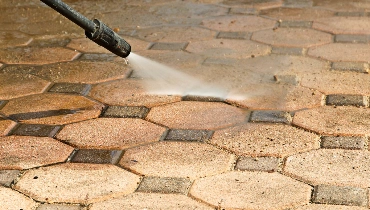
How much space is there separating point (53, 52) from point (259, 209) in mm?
2116

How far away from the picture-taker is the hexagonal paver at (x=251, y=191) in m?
2.24

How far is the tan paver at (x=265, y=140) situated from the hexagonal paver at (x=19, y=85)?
1.04 m

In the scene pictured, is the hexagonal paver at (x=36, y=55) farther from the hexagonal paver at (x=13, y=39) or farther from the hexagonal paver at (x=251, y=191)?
the hexagonal paver at (x=251, y=191)

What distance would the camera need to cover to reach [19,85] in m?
3.44

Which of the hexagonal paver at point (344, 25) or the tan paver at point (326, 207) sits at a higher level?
the tan paver at point (326, 207)

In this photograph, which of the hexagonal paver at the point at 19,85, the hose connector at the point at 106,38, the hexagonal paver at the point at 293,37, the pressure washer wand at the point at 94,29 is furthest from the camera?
the hexagonal paver at the point at 293,37

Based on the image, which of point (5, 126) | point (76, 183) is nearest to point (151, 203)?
point (76, 183)

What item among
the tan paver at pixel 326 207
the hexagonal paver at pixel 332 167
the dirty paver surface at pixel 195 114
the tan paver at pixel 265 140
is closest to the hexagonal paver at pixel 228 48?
the dirty paver surface at pixel 195 114

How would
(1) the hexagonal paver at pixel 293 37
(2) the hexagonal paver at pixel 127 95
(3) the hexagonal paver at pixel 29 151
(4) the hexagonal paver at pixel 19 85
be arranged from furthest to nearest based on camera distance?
(1) the hexagonal paver at pixel 293 37
(4) the hexagonal paver at pixel 19 85
(2) the hexagonal paver at pixel 127 95
(3) the hexagonal paver at pixel 29 151

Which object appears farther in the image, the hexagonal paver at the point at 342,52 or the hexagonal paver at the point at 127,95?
the hexagonal paver at the point at 342,52

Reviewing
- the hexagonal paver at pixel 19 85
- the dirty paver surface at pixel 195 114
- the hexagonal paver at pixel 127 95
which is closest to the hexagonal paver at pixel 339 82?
the dirty paver surface at pixel 195 114

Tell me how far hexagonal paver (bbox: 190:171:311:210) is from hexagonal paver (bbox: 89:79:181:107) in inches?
32.3

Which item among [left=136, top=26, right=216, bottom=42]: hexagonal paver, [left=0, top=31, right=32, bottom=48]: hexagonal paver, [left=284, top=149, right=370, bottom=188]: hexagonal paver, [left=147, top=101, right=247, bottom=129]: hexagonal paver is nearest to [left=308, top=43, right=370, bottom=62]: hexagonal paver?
[left=136, top=26, right=216, bottom=42]: hexagonal paver

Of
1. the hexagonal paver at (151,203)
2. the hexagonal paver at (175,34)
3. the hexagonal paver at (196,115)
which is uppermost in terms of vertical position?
the hexagonal paver at (151,203)
